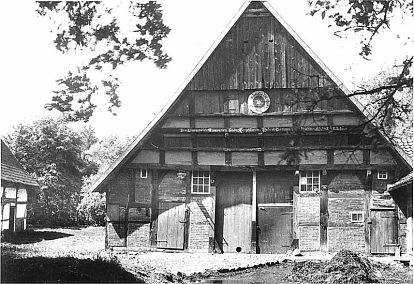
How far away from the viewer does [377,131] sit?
4.29 metres

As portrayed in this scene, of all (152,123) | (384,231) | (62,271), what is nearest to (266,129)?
(152,123)

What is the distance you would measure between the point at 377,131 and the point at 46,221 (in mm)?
3948

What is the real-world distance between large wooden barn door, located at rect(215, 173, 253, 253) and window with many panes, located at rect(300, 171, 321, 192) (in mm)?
641

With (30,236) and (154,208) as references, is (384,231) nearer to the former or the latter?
(154,208)

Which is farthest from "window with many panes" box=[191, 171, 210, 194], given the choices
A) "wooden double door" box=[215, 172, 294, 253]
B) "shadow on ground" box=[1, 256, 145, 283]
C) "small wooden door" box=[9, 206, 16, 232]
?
"small wooden door" box=[9, 206, 16, 232]

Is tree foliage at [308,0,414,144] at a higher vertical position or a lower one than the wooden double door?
higher

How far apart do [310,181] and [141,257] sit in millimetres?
2314

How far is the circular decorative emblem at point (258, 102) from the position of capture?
612cm

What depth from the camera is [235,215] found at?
251 inches

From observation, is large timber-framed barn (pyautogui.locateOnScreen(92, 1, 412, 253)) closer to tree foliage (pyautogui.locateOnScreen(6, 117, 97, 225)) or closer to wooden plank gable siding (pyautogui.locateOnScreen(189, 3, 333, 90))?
wooden plank gable siding (pyautogui.locateOnScreen(189, 3, 333, 90))

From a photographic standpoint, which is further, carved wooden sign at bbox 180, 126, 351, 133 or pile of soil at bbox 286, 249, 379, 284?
pile of soil at bbox 286, 249, 379, 284

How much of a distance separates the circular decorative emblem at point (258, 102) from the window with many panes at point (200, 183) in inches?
40.2

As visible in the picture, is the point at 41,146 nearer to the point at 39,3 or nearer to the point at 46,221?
the point at 46,221

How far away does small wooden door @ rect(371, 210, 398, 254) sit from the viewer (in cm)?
582
